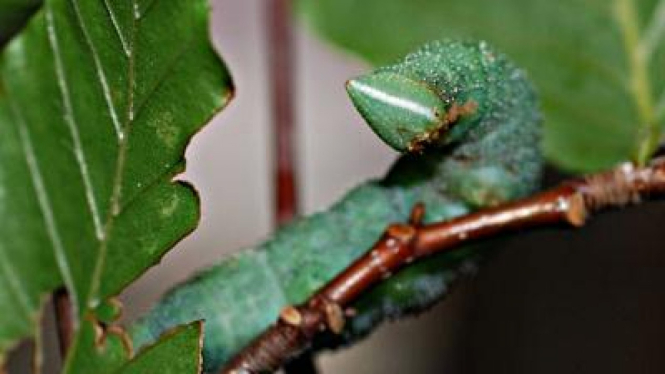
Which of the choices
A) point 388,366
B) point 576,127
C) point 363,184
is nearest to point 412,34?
point 576,127

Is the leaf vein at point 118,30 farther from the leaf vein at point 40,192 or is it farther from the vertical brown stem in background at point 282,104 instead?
the vertical brown stem in background at point 282,104

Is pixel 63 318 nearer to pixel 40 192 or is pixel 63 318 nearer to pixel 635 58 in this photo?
pixel 40 192

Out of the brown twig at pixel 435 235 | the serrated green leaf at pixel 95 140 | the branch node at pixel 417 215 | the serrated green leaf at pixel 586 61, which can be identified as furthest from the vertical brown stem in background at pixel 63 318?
the serrated green leaf at pixel 586 61

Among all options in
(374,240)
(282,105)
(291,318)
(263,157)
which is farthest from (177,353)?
(263,157)

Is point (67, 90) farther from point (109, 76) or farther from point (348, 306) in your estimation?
point (348, 306)

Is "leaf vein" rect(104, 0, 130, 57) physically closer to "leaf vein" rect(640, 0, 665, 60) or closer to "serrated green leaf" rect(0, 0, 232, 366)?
"serrated green leaf" rect(0, 0, 232, 366)
